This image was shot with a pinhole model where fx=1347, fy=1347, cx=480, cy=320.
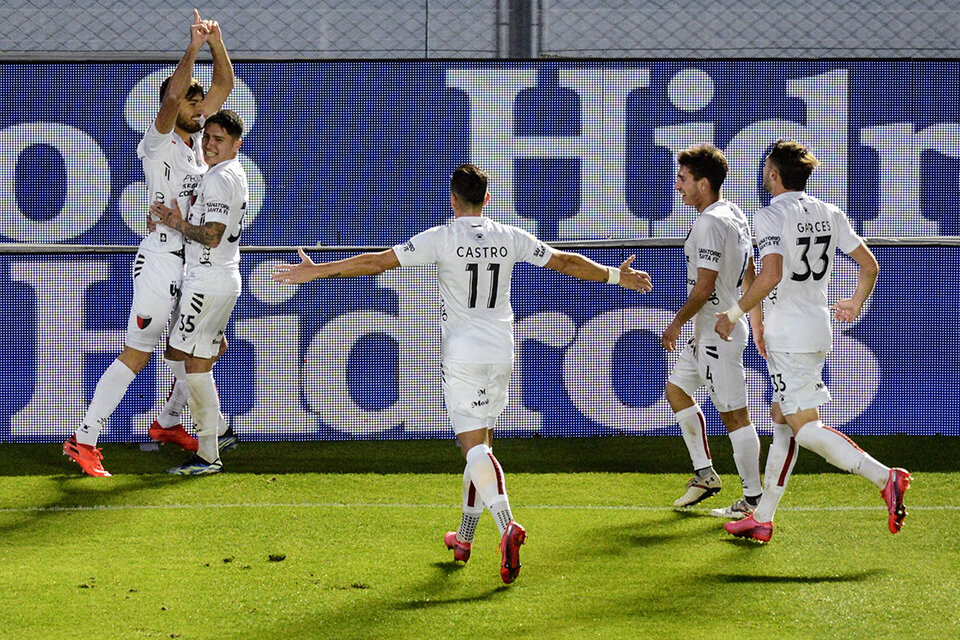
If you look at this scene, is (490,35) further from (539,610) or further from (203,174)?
(539,610)

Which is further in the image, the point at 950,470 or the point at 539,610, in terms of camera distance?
the point at 950,470

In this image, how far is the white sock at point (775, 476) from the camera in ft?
18.2

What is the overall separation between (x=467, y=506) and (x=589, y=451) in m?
3.10

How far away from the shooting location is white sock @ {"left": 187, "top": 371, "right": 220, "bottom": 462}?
7148 millimetres

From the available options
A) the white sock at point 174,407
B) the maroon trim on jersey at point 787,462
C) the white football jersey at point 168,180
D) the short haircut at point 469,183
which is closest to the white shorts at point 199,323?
the white football jersey at point 168,180

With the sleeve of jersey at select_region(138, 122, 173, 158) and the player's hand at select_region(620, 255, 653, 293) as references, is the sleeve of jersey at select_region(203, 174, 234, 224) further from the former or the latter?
the player's hand at select_region(620, 255, 653, 293)

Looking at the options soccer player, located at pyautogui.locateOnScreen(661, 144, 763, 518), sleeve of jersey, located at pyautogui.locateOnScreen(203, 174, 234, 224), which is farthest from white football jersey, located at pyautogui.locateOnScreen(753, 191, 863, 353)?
sleeve of jersey, located at pyautogui.locateOnScreen(203, 174, 234, 224)

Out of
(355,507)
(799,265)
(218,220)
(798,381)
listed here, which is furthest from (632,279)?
(218,220)

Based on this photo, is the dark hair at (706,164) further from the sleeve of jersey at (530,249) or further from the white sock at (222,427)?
the white sock at (222,427)

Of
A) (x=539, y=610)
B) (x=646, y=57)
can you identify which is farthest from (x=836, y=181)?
(x=539, y=610)

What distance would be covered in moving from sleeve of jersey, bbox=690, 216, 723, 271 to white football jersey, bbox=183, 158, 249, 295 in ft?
8.26

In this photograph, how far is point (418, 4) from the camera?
8.74m

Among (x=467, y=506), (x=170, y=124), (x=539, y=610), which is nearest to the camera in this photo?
(x=539, y=610)

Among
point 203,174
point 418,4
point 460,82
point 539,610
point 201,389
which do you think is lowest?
point 539,610
